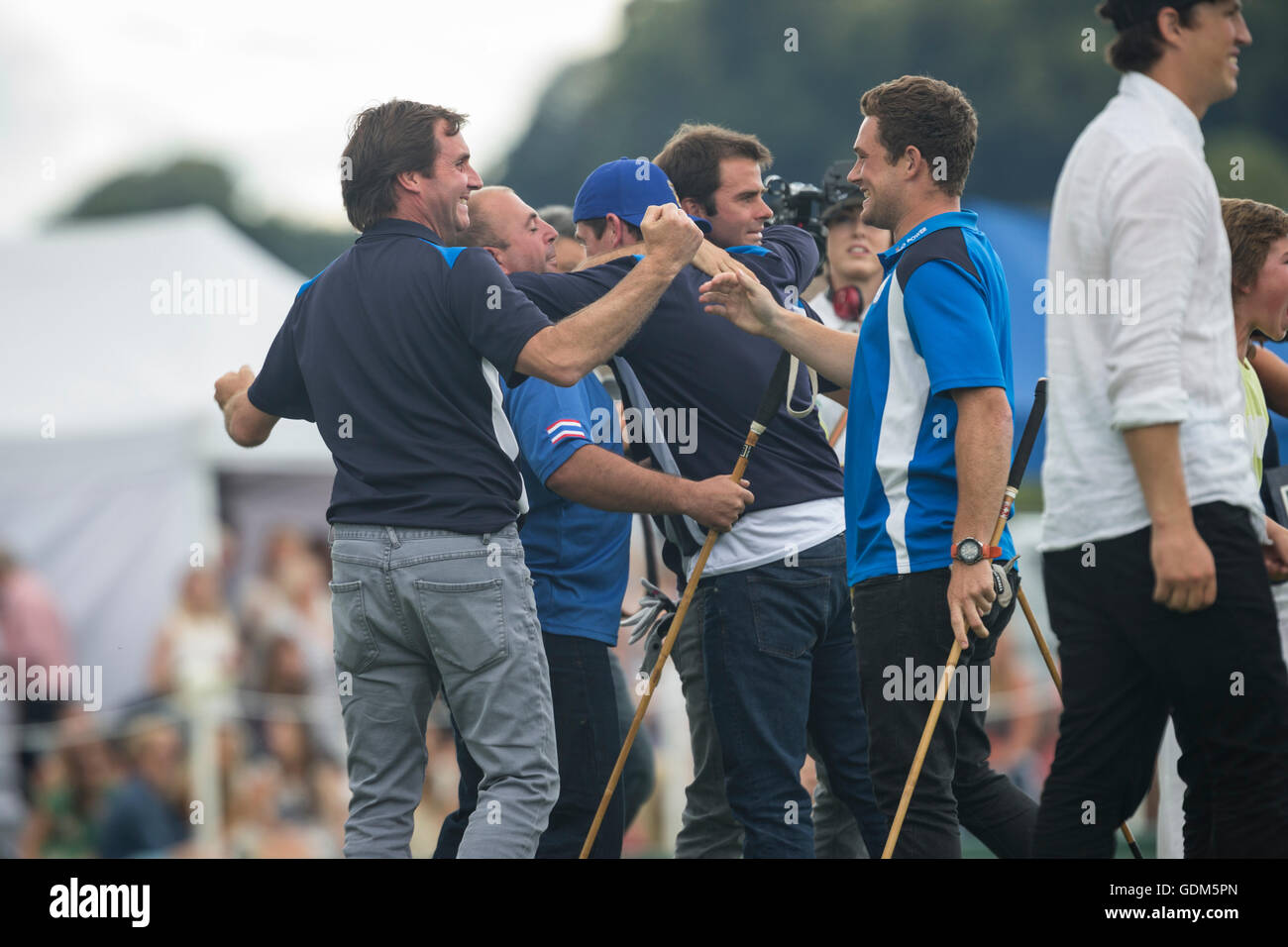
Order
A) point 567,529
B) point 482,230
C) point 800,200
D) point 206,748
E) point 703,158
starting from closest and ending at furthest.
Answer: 1. point 567,529
2. point 703,158
3. point 482,230
4. point 800,200
5. point 206,748

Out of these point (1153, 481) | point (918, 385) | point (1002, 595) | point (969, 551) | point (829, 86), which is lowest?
point (1002, 595)

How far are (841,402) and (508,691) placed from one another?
2.06 metres

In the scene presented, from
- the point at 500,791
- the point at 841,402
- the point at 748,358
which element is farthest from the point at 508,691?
the point at 841,402

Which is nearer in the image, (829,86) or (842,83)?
(829,86)

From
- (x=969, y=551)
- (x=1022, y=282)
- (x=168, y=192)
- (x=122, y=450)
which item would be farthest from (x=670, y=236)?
(x=168, y=192)

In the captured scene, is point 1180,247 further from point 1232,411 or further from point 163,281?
point 163,281

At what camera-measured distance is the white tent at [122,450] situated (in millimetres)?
9008

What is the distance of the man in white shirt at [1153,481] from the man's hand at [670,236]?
956 mm

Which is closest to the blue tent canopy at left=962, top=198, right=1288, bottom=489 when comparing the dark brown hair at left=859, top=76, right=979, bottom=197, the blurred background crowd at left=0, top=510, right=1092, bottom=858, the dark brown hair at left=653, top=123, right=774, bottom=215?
the blurred background crowd at left=0, top=510, right=1092, bottom=858

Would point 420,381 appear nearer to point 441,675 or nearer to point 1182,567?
point 441,675

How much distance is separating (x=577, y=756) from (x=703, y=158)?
1745mm

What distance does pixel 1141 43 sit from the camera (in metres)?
3.06

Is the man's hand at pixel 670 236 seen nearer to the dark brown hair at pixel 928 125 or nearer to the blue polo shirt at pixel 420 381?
the blue polo shirt at pixel 420 381

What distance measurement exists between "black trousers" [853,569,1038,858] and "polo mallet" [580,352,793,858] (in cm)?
59
